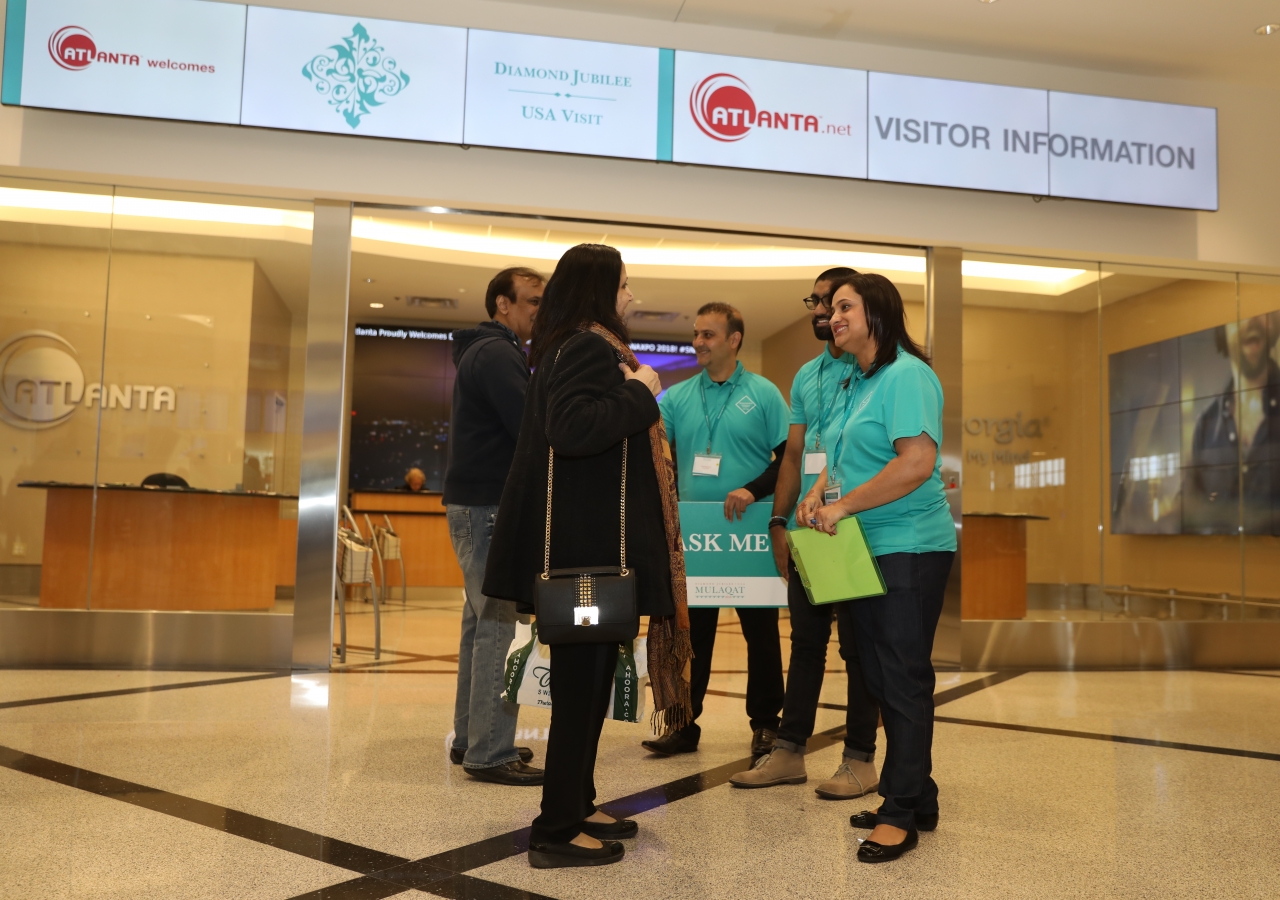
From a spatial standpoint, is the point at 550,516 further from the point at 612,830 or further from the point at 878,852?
the point at 878,852

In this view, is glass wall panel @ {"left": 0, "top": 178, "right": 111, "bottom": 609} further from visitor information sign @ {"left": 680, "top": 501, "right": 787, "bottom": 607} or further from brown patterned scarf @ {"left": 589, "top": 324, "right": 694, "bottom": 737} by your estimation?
brown patterned scarf @ {"left": 589, "top": 324, "right": 694, "bottom": 737}

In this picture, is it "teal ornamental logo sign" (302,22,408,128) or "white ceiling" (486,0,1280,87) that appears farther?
"white ceiling" (486,0,1280,87)

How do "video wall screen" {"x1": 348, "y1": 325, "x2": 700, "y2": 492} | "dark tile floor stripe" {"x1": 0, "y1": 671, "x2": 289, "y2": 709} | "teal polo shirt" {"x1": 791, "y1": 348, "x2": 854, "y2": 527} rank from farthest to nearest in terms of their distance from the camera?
"video wall screen" {"x1": 348, "y1": 325, "x2": 700, "y2": 492} < "dark tile floor stripe" {"x1": 0, "y1": 671, "x2": 289, "y2": 709} < "teal polo shirt" {"x1": 791, "y1": 348, "x2": 854, "y2": 527}

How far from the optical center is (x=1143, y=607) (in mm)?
6348

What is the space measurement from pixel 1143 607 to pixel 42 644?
6480mm

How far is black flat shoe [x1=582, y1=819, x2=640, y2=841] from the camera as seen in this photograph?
8.09ft

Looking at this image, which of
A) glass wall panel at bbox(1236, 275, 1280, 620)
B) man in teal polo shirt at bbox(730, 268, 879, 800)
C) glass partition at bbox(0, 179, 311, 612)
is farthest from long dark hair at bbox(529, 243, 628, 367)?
glass wall panel at bbox(1236, 275, 1280, 620)

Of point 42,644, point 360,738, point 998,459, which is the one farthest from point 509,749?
point 998,459

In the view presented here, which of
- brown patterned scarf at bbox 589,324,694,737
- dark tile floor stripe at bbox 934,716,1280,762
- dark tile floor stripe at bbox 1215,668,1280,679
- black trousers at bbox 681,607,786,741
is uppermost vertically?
brown patterned scarf at bbox 589,324,694,737

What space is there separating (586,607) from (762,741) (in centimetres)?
155

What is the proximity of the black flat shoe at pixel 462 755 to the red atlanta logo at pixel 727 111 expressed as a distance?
3638 mm

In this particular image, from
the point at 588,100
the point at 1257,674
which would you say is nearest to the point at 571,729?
the point at 588,100

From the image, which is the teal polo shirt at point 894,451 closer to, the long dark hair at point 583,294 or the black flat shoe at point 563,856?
the long dark hair at point 583,294

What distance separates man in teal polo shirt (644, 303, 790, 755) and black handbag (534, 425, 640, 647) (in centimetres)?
143
